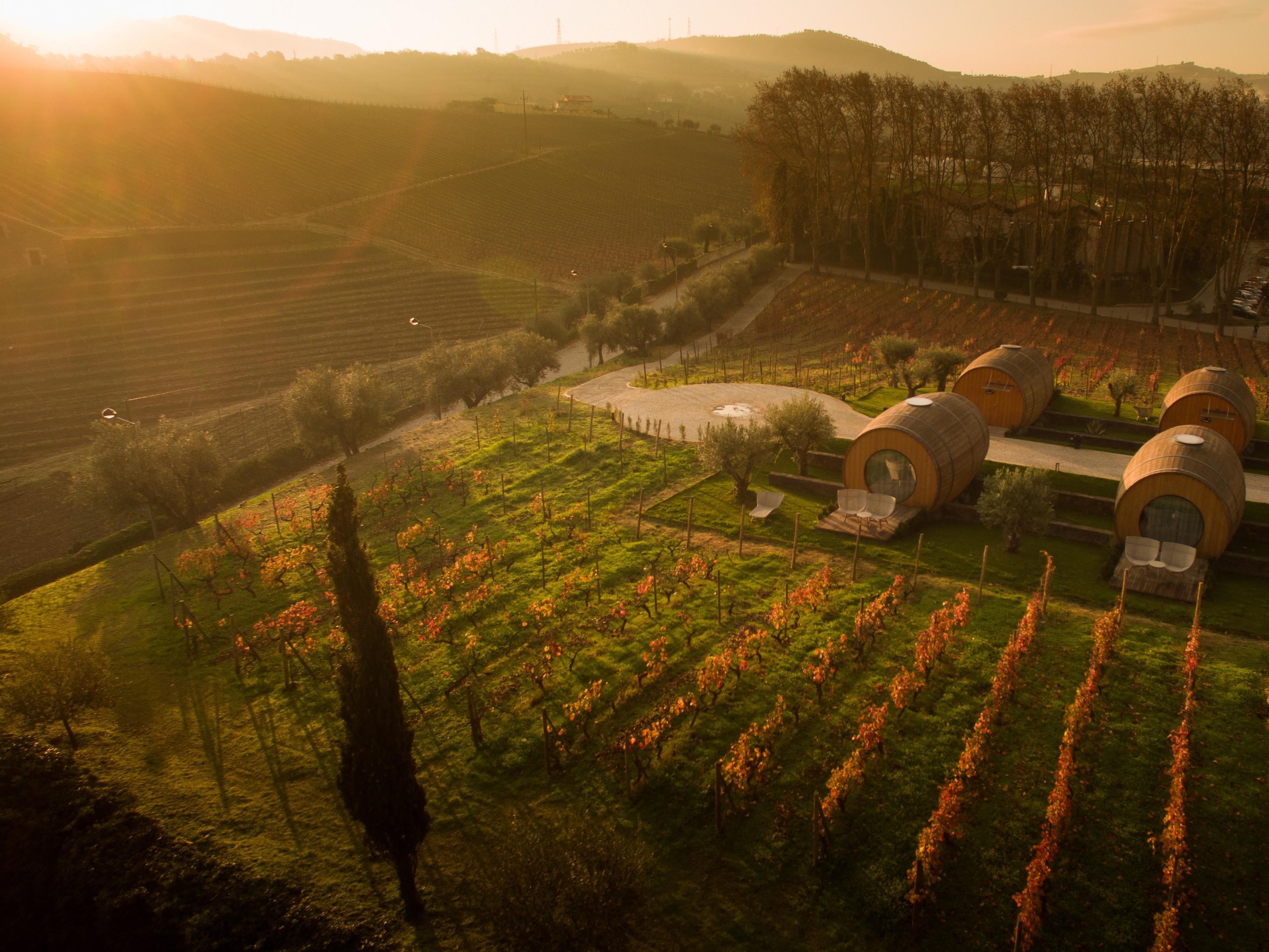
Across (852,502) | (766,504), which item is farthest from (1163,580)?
(766,504)

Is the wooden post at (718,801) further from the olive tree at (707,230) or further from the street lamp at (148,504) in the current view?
the olive tree at (707,230)

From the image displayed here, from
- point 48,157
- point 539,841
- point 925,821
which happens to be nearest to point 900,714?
point 925,821

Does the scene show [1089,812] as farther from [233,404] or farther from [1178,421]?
[233,404]

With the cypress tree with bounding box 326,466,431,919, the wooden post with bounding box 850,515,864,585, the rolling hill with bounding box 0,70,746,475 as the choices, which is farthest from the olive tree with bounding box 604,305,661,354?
the cypress tree with bounding box 326,466,431,919

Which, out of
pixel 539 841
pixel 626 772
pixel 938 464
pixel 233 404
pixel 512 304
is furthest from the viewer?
pixel 512 304

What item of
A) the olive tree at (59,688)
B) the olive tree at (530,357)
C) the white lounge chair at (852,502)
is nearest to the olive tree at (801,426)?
the white lounge chair at (852,502)

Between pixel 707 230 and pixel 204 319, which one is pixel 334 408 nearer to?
pixel 204 319
